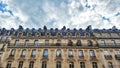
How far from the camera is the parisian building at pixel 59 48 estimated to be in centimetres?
2539

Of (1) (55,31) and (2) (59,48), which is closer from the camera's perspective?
(2) (59,48)

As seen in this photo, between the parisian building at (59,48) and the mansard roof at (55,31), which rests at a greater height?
the mansard roof at (55,31)

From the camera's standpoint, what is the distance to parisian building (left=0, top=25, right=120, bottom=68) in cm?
2539

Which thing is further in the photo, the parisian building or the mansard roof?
the mansard roof

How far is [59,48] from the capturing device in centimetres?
2755

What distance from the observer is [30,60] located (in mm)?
25672

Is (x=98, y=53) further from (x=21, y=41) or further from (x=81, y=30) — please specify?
(x=21, y=41)

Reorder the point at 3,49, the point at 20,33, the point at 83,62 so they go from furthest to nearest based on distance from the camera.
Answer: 1. the point at 20,33
2. the point at 3,49
3. the point at 83,62

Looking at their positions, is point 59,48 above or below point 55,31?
below

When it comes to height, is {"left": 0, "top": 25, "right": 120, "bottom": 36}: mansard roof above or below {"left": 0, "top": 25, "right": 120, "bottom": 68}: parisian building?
above

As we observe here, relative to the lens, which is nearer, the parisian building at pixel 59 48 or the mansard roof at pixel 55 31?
the parisian building at pixel 59 48

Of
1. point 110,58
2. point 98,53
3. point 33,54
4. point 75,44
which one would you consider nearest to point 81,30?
point 75,44

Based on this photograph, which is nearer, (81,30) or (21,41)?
(21,41)

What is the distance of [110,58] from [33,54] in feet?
48.8
